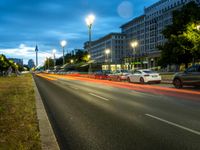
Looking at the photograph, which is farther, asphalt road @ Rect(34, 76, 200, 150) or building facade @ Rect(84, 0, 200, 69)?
building facade @ Rect(84, 0, 200, 69)

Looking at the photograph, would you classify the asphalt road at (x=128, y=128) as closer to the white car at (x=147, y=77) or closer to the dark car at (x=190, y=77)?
the dark car at (x=190, y=77)

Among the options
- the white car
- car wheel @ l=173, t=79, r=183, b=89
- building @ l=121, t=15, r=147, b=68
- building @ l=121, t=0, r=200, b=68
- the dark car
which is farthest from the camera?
building @ l=121, t=15, r=147, b=68

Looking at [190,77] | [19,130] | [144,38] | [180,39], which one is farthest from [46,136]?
[144,38]

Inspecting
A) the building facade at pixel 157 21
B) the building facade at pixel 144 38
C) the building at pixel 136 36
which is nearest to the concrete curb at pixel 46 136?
the building facade at pixel 144 38

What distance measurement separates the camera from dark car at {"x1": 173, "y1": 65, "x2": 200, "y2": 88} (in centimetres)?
1983

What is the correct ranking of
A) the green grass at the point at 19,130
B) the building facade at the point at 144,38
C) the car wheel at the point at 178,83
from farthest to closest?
the building facade at the point at 144,38 → the car wheel at the point at 178,83 → the green grass at the point at 19,130

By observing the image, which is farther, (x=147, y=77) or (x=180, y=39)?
(x=180, y=39)

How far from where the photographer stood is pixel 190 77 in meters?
20.4

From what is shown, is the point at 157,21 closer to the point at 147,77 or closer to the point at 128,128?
the point at 147,77

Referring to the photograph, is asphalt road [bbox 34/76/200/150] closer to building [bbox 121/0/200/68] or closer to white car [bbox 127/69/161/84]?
white car [bbox 127/69/161/84]

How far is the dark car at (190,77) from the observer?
19828mm

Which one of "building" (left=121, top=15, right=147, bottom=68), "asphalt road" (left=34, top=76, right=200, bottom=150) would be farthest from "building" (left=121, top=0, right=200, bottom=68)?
"asphalt road" (left=34, top=76, right=200, bottom=150)

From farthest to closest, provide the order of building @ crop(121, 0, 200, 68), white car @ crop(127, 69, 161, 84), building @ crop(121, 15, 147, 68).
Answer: building @ crop(121, 15, 147, 68) < building @ crop(121, 0, 200, 68) < white car @ crop(127, 69, 161, 84)

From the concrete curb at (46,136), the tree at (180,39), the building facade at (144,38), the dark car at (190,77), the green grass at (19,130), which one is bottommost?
the concrete curb at (46,136)
